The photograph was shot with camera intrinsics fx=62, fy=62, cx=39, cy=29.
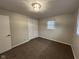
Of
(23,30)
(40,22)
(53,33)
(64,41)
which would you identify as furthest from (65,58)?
(40,22)

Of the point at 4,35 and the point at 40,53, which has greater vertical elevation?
the point at 4,35

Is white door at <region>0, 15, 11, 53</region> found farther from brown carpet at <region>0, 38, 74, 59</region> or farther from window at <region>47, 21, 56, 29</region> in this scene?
window at <region>47, 21, 56, 29</region>

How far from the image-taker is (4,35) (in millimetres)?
3195

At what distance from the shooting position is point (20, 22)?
443cm

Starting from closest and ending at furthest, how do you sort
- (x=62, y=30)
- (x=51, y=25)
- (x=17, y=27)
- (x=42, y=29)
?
(x=17, y=27) → (x=62, y=30) → (x=51, y=25) → (x=42, y=29)

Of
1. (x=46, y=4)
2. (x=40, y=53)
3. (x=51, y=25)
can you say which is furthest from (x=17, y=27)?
(x=51, y=25)

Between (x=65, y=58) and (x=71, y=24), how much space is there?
237 cm

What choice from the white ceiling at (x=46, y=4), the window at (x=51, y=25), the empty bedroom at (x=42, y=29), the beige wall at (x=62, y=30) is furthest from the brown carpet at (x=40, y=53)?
the window at (x=51, y=25)

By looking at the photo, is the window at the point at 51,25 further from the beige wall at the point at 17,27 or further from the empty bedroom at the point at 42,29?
the beige wall at the point at 17,27

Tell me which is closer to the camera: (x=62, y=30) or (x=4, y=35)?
(x=4, y=35)

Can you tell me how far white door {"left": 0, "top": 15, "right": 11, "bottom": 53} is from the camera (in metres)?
3.05

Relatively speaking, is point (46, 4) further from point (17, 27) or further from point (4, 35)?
point (4, 35)

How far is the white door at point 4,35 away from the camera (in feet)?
10.00

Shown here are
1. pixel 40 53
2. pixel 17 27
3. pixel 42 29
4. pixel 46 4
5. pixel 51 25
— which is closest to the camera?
pixel 46 4
